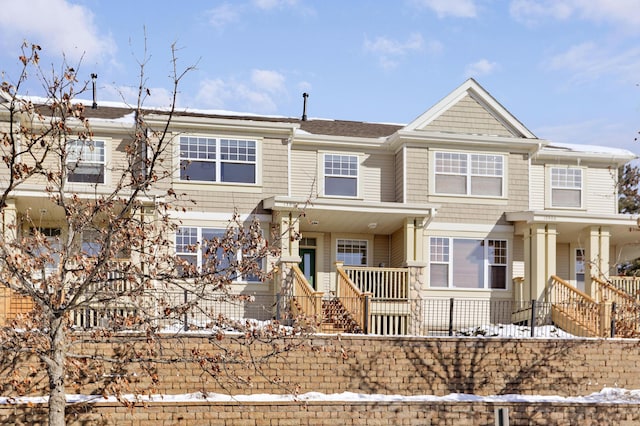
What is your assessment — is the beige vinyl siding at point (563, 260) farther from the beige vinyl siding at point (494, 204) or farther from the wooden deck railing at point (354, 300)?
the wooden deck railing at point (354, 300)

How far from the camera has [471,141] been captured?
26625 mm

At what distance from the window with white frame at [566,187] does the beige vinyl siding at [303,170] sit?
24.3 ft

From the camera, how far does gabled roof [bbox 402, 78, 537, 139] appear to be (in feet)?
87.6

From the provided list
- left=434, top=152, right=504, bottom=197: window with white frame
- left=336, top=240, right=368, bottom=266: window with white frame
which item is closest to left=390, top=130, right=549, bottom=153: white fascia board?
left=434, top=152, right=504, bottom=197: window with white frame

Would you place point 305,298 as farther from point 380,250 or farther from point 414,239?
point 380,250

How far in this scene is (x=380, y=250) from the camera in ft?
88.7

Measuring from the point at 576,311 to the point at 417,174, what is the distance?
19.5 ft

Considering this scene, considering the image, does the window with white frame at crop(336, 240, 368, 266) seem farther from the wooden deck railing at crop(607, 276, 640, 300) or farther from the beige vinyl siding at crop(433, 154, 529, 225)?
the wooden deck railing at crop(607, 276, 640, 300)

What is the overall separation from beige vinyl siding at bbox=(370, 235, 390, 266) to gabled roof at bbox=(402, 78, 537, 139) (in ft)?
11.4

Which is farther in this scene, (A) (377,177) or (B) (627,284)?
(A) (377,177)

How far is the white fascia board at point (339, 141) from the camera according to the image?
26.4m

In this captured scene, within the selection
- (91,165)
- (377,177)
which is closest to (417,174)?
(377,177)

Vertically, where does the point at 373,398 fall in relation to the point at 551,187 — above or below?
below

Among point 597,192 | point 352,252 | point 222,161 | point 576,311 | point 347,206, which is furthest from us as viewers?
point 597,192
